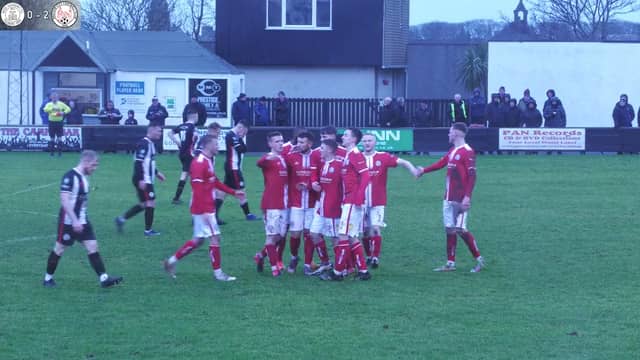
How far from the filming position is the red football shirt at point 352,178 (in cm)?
1430

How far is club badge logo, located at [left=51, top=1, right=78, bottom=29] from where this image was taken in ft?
142

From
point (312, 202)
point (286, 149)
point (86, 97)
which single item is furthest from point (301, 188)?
point (86, 97)

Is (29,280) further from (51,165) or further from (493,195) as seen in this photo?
(51,165)

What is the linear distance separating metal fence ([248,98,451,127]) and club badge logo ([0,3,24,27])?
912 centimetres

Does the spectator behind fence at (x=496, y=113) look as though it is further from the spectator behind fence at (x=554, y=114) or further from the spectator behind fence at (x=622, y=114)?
the spectator behind fence at (x=622, y=114)

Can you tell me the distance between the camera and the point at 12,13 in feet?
133

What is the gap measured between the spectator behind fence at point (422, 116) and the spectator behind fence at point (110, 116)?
35.0ft

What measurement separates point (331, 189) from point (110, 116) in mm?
26985

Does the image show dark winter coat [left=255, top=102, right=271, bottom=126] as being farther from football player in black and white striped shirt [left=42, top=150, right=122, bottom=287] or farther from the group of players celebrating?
football player in black and white striped shirt [left=42, top=150, right=122, bottom=287]

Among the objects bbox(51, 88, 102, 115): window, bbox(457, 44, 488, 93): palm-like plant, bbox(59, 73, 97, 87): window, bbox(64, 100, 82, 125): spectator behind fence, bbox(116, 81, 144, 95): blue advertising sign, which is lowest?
bbox(64, 100, 82, 125): spectator behind fence

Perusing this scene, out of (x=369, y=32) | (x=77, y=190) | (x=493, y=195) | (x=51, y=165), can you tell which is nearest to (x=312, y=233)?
(x=77, y=190)

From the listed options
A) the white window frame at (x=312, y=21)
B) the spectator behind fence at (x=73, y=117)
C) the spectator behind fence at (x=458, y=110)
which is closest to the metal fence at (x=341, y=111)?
the white window frame at (x=312, y=21)

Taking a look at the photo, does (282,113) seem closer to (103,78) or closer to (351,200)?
(103,78)

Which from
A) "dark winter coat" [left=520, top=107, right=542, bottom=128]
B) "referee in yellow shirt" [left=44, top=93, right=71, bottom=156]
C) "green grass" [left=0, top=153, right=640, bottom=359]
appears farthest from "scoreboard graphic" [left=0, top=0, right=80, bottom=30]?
"green grass" [left=0, top=153, right=640, bottom=359]
